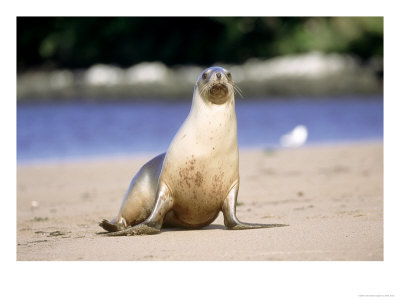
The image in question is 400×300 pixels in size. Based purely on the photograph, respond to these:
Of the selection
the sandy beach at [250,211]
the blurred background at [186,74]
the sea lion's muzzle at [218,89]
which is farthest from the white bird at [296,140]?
the sea lion's muzzle at [218,89]

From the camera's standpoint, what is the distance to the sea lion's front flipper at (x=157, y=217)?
6645 millimetres

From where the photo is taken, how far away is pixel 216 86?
21.8 ft

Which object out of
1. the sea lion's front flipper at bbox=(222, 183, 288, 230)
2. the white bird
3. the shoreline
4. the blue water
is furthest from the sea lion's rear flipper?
the white bird

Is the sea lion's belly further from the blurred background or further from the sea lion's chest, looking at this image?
the blurred background

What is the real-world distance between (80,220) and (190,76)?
24246 mm

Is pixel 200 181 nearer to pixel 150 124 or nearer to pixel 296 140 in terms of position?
pixel 296 140

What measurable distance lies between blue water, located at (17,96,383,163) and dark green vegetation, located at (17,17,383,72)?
2.10 m

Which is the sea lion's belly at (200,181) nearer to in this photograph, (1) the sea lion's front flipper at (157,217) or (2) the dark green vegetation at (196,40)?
(1) the sea lion's front flipper at (157,217)

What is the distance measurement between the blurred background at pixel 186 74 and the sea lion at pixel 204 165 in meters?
→ 12.7

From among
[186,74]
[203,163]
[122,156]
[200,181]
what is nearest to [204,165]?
[203,163]
